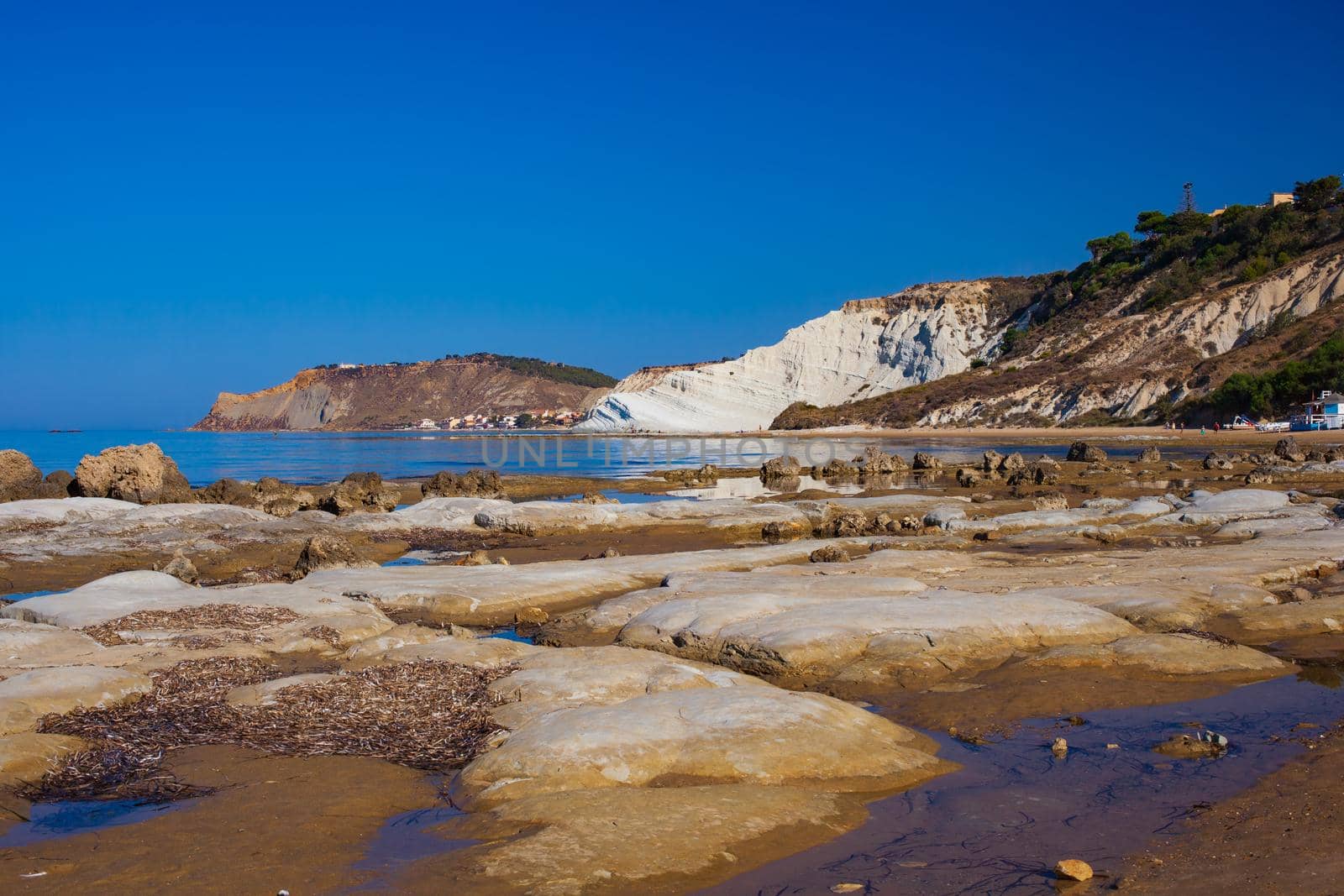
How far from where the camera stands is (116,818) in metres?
6.41

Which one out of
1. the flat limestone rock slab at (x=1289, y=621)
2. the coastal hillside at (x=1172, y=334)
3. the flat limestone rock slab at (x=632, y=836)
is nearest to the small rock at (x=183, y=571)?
the flat limestone rock slab at (x=632, y=836)

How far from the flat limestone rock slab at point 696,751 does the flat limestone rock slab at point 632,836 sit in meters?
0.25

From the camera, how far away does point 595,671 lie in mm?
9234

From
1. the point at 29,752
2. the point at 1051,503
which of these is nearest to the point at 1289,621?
the point at 29,752

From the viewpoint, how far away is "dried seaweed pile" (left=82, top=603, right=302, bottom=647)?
11.1 m

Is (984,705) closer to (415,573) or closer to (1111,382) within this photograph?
(415,573)

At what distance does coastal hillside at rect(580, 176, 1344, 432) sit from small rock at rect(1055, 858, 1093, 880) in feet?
227

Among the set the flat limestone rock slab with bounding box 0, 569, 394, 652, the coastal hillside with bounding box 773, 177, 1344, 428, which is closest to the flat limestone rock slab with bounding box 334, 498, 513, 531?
the flat limestone rock slab with bounding box 0, 569, 394, 652

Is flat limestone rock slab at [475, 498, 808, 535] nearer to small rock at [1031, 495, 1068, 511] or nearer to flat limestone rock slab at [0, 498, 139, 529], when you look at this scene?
small rock at [1031, 495, 1068, 511]

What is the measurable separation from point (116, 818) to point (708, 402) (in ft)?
377

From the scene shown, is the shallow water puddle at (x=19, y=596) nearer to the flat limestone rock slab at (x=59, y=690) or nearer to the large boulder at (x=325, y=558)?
the large boulder at (x=325, y=558)

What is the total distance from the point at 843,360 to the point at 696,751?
11418cm

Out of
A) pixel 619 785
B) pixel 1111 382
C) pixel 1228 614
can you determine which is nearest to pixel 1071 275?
pixel 1111 382

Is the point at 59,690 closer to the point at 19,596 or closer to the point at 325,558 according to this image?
the point at 325,558
